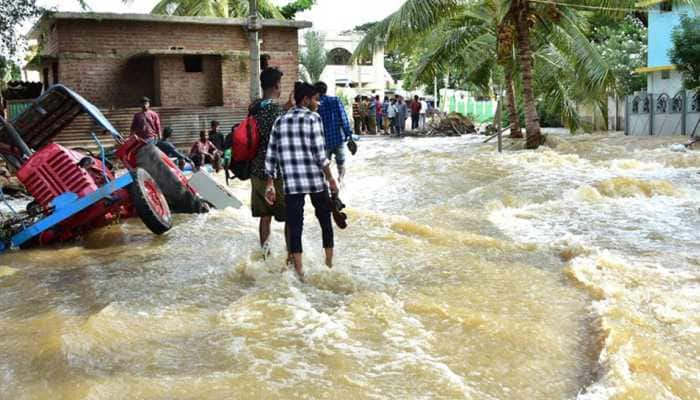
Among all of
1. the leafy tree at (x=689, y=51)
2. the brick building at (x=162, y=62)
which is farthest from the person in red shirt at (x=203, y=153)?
the leafy tree at (x=689, y=51)

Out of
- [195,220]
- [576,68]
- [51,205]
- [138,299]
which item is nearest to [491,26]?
[576,68]

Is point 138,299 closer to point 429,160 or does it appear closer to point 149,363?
point 149,363

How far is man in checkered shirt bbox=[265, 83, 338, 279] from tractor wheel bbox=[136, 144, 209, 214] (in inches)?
154

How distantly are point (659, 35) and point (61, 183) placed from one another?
2229cm

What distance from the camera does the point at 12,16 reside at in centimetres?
1047

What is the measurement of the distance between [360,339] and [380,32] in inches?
561

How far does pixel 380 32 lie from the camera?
17812 millimetres

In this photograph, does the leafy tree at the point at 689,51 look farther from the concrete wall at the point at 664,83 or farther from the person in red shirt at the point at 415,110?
the person in red shirt at the point at 415,110

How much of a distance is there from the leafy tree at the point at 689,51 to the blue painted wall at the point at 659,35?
6.02 metres

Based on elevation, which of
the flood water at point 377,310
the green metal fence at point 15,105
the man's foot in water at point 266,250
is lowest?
the flood water at point 377,310

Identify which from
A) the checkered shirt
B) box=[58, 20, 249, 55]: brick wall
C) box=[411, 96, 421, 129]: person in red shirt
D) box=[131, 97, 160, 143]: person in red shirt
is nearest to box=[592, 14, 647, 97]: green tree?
box=[411, 96, 421, 129]: person in red shirt

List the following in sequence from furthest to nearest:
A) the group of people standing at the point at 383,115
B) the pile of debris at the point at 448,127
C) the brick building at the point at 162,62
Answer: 1. the group of people standing at the point at 383,115
2. the pile of debris at the point at 448,127
3. the brick building at the point at 162,62

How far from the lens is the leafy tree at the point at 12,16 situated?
10391 mm

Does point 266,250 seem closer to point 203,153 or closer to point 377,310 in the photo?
point 377,310
